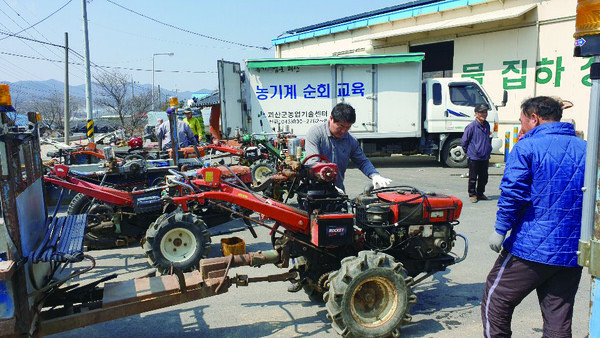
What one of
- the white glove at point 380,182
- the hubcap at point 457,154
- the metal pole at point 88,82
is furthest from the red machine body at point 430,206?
the metal pole at point 88,82

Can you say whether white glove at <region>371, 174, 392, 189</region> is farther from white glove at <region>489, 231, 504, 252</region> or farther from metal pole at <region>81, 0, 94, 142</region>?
metal pole at <region>81, 0, 94, 142</region>

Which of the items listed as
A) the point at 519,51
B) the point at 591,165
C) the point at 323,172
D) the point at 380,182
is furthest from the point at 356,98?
the point at 591,165

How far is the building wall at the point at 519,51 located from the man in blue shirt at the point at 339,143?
11.5 m

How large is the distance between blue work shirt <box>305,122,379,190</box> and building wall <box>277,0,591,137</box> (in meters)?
11.4

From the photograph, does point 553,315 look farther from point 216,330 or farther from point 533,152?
point 216,330

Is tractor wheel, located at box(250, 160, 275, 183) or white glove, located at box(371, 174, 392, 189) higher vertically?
white glove, located at box(371, 174, 392, 189)

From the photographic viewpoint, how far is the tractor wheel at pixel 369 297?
3.35 meters

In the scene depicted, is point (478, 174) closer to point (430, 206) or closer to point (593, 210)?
point (430, 206)

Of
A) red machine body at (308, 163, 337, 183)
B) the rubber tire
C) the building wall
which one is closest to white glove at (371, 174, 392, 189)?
red machine body at (308, 163, 337, 183)

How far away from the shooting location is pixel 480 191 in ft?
28.3

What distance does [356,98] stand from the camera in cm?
1324

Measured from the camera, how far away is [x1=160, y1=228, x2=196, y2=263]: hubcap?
5.01m

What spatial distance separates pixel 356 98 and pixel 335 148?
360 inches

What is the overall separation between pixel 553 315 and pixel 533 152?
106 centimetres
